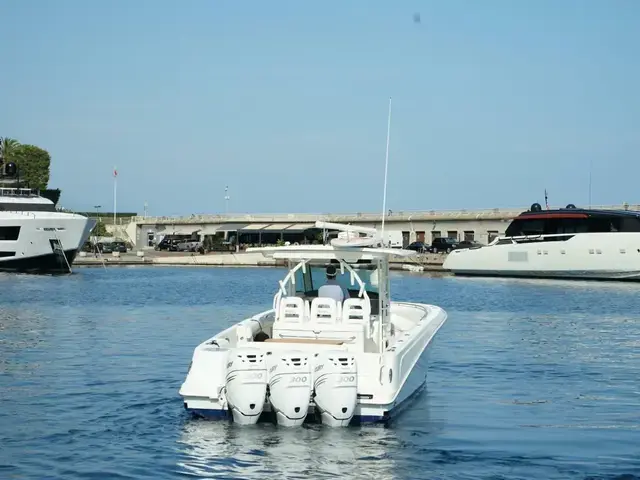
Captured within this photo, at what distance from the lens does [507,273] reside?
248ft

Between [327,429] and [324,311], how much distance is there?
306 cm

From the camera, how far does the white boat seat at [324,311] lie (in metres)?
18.0

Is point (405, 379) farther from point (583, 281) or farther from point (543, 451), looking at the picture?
point (583, 281)

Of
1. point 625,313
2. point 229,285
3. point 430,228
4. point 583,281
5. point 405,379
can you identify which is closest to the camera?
point 405,379

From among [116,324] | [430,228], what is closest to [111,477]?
[116,324]

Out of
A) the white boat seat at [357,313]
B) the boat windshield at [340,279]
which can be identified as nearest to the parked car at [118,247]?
the boat windshield at [340,279]

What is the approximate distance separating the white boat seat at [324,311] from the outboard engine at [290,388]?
2.92 m

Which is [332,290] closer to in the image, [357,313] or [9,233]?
[357,313]

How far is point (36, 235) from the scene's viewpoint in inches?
3002

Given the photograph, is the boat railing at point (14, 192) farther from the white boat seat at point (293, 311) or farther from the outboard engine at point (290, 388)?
the outboard engine at point (290, 388)

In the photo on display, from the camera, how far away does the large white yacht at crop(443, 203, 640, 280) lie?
69.5 meters

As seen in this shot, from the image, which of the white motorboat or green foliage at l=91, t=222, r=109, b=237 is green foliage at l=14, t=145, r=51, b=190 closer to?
green foliage at l=91, t=222, r=109, b=237

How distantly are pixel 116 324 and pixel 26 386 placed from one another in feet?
51.4

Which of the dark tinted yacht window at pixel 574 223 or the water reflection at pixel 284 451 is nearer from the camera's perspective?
the water reflection at pixel 284 451
